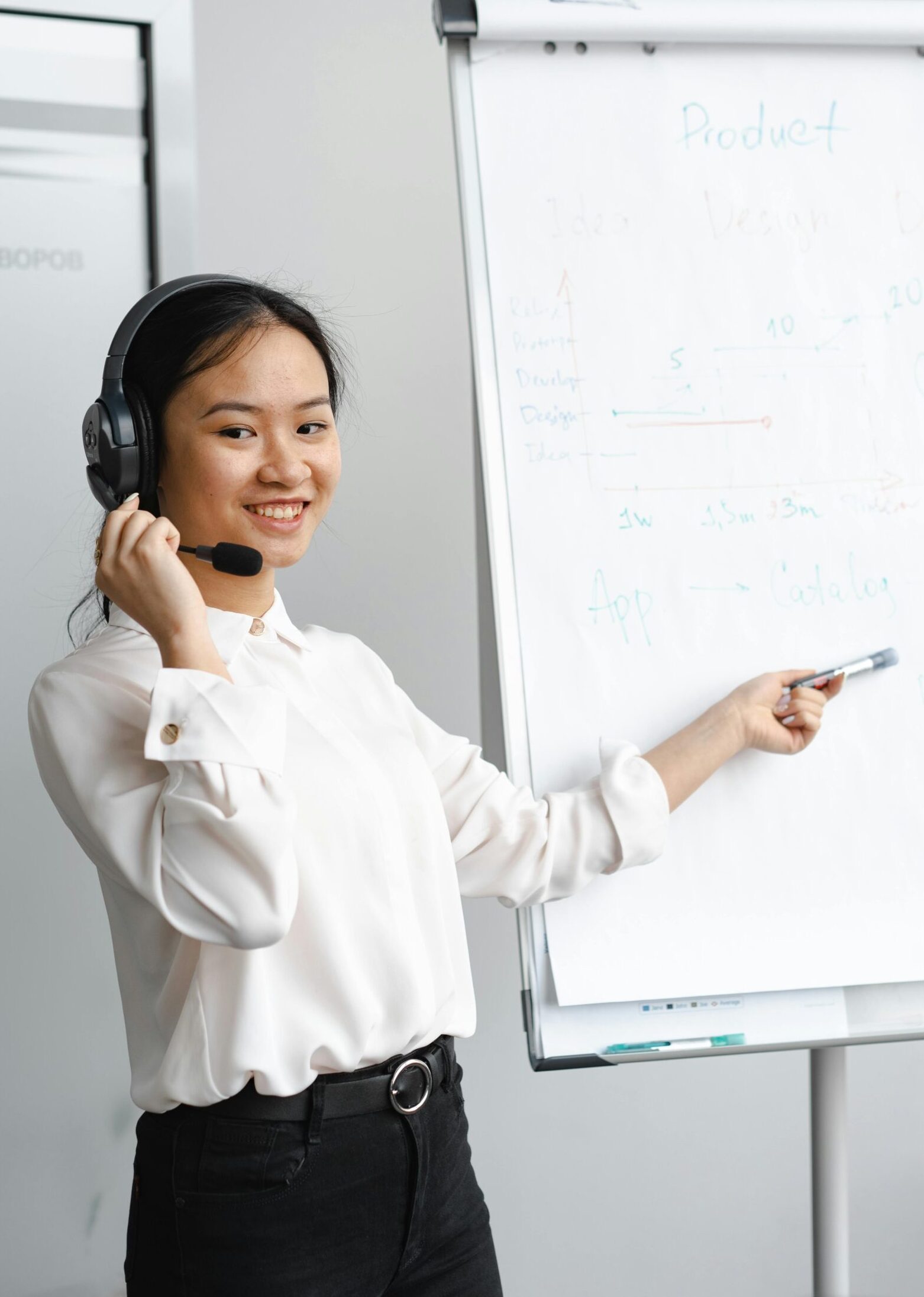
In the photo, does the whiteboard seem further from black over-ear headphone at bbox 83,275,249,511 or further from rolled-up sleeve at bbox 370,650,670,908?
black over-ear headphone at bbox 83,275,249,511

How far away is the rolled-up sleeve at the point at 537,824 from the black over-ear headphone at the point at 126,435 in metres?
0.33

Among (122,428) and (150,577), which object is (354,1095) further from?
(122,428)

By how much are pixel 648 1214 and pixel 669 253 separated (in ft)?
4.98

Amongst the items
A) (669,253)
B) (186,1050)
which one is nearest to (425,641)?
(669,253)

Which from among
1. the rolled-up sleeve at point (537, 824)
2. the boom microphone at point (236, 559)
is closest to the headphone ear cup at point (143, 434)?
the boom microphone at point (236, 559)

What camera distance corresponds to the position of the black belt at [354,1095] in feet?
3.37

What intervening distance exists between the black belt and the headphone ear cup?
0.52 metres

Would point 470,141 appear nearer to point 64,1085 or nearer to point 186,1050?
point 186,1050

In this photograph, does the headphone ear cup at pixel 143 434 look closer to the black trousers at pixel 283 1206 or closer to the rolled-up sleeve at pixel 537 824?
the rolled-up sleeve at pixel 537 824

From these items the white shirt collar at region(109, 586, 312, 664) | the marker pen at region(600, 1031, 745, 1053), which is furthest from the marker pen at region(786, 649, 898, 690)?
the white shirt collar at region(109, 586, 312, 664)

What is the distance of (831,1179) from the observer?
1.43 meters

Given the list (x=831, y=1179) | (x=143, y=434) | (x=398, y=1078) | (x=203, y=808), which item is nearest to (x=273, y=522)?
(x=143, y=434)

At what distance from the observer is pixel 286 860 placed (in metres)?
0.94

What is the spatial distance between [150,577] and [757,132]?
905mm
